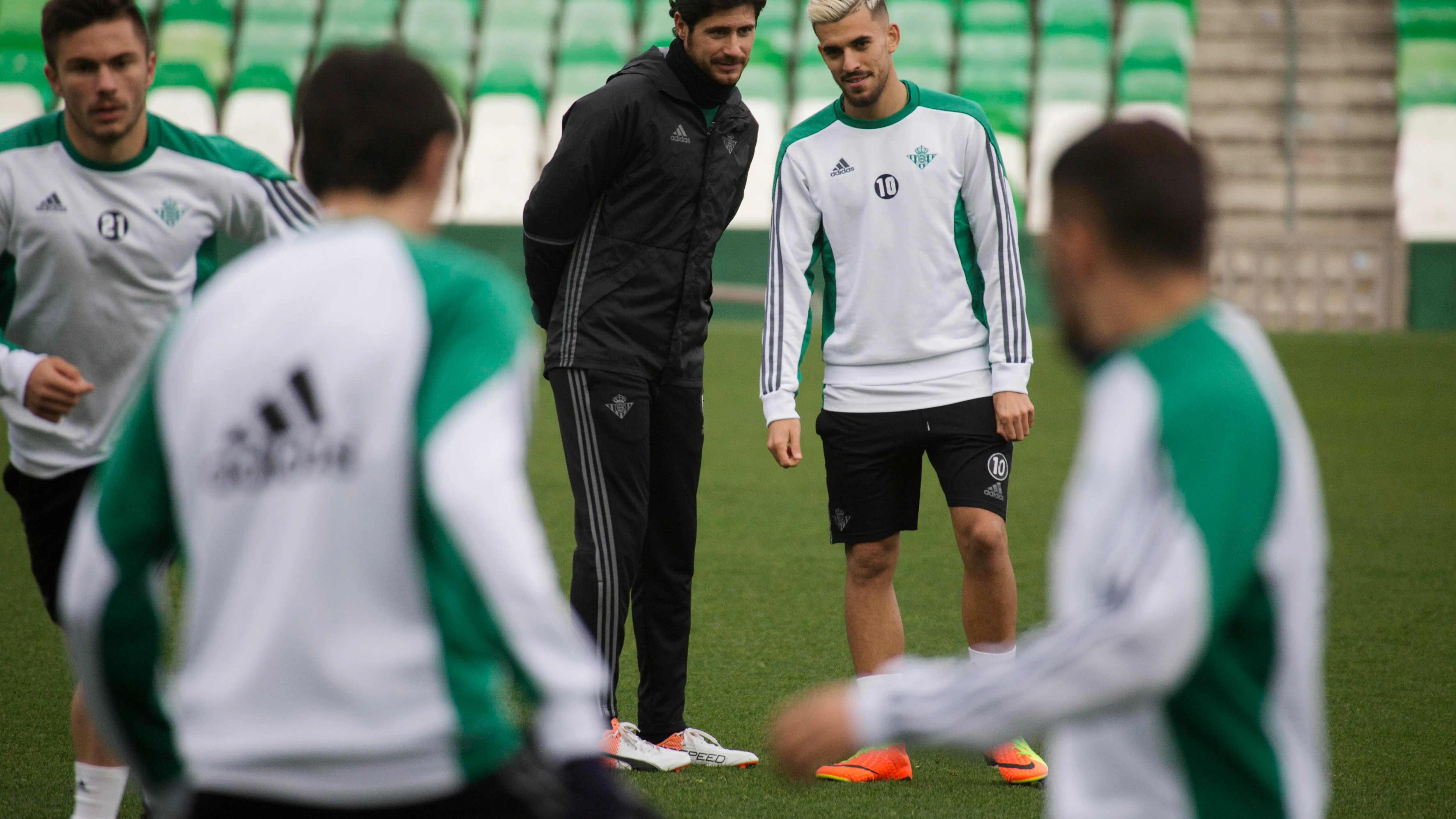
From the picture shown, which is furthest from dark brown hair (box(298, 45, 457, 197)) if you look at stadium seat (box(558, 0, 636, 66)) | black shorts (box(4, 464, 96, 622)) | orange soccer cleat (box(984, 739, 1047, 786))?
stadium seat (box(558, 0, 636, 66))

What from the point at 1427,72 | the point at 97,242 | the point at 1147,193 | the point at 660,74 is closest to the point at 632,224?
the point at 660,74

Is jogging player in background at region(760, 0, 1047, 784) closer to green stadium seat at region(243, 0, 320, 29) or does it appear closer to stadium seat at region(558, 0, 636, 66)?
stadium seat at region(558, 0, 636, 66)

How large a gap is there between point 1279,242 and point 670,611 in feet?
45.6

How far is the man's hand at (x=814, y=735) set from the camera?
152 centimetres

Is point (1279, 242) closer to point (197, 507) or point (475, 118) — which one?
point (475, 118)

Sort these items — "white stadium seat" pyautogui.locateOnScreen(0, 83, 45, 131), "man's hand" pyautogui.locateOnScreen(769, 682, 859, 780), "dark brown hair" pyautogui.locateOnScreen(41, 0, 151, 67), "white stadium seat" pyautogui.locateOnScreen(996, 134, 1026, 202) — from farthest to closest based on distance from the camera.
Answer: "white stadium seat" pyautogui.locateOnScreen(996, 134, 1026, 202), "white stadium seat" pyautogui.locateOnScreen(0, 83, 45, 131), "dark brown hair" pyautogui.locateOnScreen(41, 0, 151, 67), "man's hand" pyautogui.locateOnScreen(769, 682, 859, 780)

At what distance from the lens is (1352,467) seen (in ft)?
27.1

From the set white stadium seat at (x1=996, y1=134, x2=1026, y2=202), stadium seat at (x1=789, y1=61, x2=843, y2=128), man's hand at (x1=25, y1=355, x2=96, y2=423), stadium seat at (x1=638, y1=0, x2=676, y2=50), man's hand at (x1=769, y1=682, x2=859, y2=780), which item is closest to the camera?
man's hand at (x1=769, y1=682, x2=859, y2=780)

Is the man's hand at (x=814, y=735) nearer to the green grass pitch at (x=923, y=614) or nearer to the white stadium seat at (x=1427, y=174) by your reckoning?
the green grass pitch at (x=923, y=614)

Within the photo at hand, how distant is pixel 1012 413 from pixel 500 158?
560 inches

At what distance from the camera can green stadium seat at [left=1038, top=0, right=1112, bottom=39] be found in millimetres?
18797

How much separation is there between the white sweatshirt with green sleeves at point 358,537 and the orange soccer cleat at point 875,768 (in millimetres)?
2220

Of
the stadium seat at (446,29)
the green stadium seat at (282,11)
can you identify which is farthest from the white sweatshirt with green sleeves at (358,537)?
the green stadium seat at (282,11)

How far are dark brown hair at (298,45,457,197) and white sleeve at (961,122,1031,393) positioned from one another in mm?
2345
